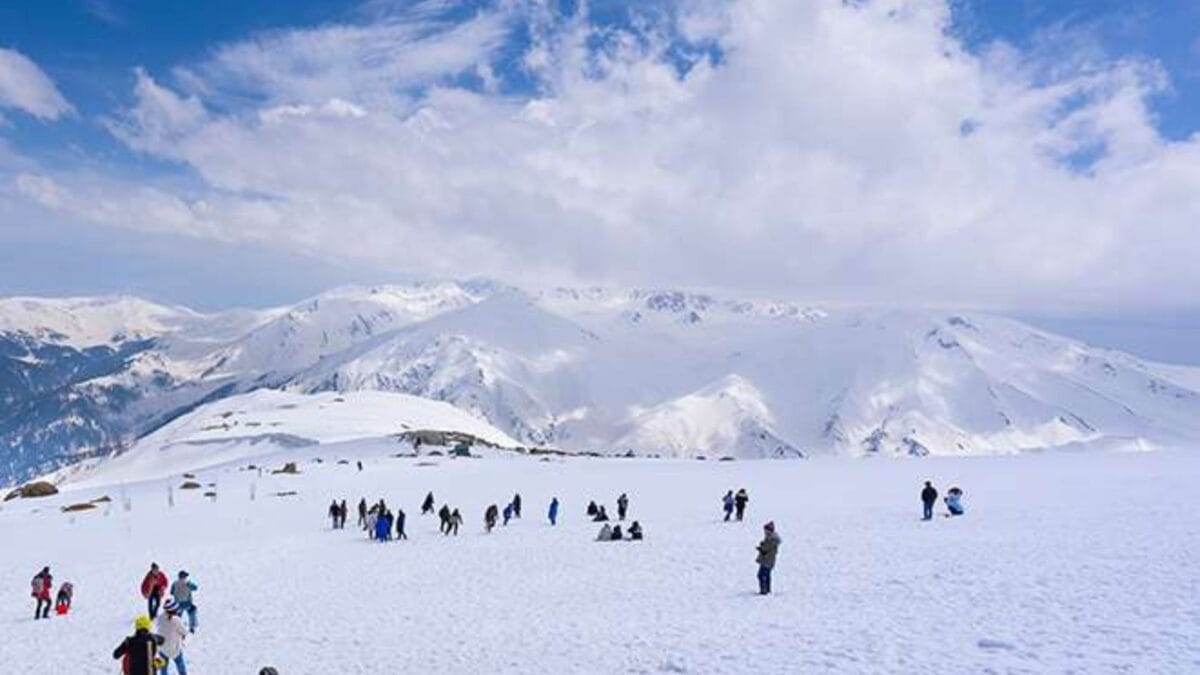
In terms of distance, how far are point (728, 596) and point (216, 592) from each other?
18812mm

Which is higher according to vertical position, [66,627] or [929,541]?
[929,541]

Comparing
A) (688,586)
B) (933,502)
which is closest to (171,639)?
(688,586)

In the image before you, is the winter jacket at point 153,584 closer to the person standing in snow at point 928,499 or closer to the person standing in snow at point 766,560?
the person standing in snow at point 766,560

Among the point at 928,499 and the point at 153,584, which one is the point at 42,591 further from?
the point at 928,499

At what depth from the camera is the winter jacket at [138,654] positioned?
675 inches

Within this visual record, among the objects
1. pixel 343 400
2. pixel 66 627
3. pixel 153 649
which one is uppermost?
pixel 343 400

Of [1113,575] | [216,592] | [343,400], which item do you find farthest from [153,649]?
[343,400]

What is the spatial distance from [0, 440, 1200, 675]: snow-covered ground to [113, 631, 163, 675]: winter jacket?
4073 millimetres

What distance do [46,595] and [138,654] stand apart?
17.4 m

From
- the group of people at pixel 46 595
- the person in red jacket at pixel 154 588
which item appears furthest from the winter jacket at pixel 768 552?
the group of people at pixel 46 595

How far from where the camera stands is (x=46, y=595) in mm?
31109

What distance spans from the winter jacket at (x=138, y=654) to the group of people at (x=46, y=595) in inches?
648

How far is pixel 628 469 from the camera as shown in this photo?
79.5 metres

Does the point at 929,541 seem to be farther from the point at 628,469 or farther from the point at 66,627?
the point at 628,469
